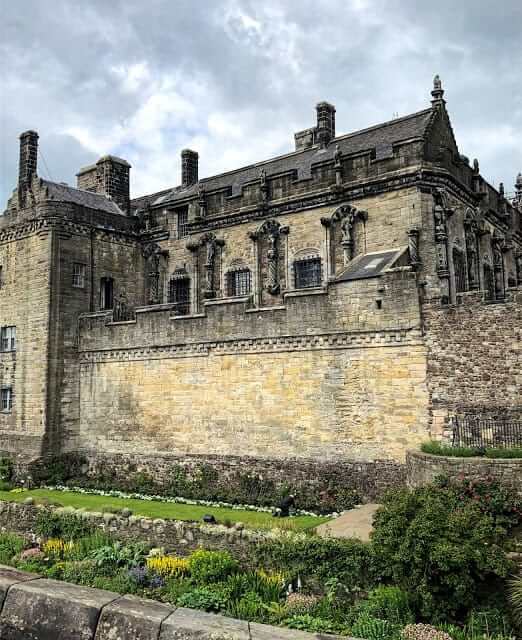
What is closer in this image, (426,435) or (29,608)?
(29,608)

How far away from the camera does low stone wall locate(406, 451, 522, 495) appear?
13.7 meters

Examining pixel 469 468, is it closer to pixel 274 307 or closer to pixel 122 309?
pixel 274 307

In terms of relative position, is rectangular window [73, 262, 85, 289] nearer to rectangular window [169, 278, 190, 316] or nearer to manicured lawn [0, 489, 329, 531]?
rectangular window [169, 278, 190, 316]

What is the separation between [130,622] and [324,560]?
5567mm

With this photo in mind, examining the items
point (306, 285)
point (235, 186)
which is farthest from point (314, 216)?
point (235, 186)

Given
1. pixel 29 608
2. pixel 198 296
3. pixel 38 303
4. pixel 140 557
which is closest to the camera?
pixel 29 608

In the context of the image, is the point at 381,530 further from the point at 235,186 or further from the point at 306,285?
the point at 235,186

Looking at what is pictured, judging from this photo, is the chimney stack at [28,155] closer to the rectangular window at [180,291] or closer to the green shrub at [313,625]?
the rectangular window at [180,291]

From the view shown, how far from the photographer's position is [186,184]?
108 ft

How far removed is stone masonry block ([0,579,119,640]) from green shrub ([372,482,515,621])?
5291 mm

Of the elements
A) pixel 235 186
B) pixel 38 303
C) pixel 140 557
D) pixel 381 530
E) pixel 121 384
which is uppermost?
pixel 235 186

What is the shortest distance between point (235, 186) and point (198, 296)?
5462 millimetres

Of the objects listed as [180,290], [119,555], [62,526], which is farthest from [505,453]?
[180,290]

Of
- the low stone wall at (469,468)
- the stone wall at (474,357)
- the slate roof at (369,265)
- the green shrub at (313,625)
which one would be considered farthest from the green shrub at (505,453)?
the slate roof at (369,265)
